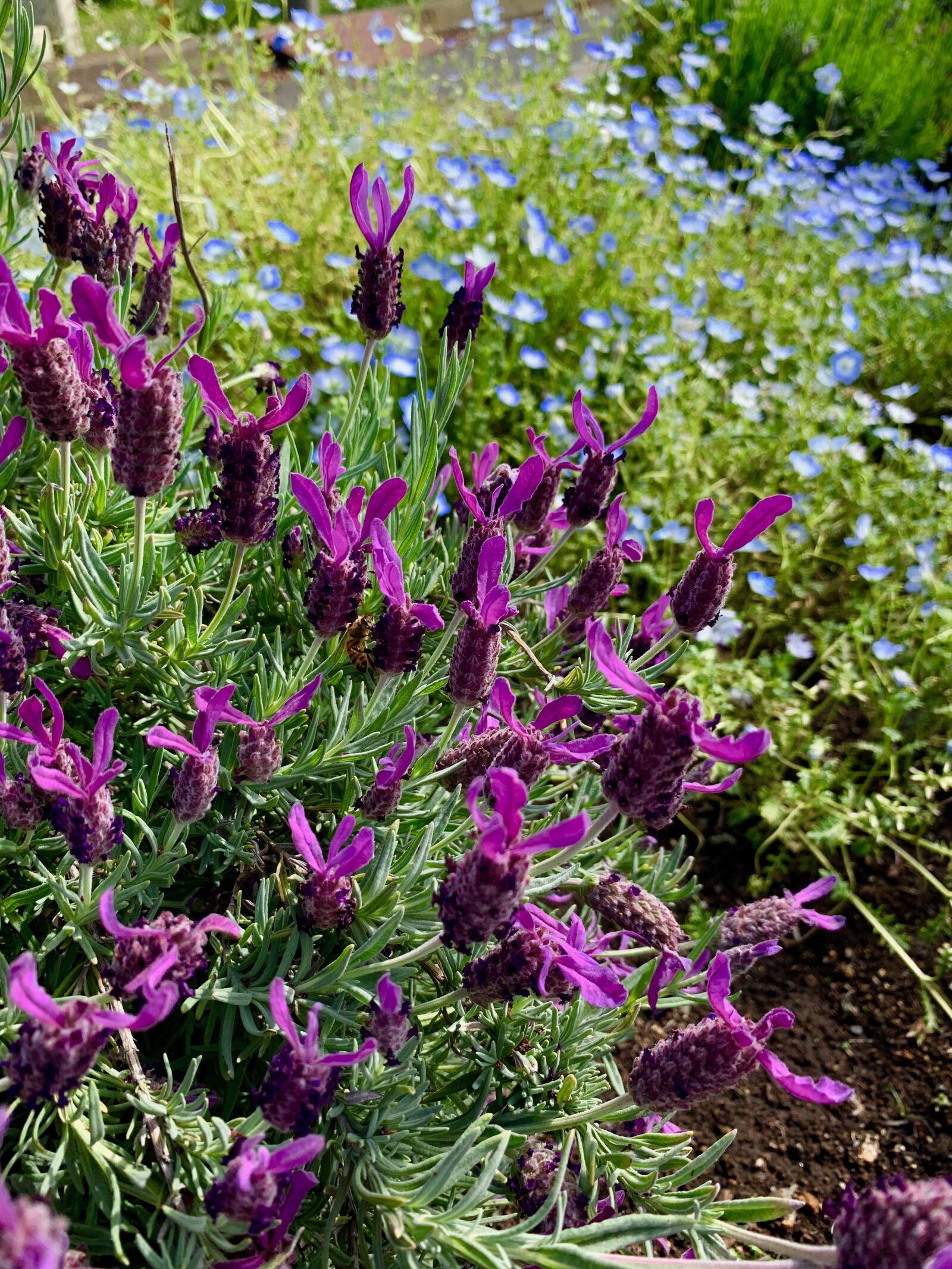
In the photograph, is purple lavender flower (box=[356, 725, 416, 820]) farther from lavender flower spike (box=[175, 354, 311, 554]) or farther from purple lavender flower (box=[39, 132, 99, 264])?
purple lavender flower (box=[39, 132, 99, 264])

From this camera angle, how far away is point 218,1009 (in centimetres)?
115

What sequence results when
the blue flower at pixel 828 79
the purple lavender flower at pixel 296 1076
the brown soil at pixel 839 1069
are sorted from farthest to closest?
1. the blue flower at pixel 828 79
2. the brown soil at pixel 839 1069
3. the purple lavender flower at pixel 296 1076

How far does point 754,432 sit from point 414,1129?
2.15 m

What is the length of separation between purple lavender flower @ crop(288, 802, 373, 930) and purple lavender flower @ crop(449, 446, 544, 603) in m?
0.28

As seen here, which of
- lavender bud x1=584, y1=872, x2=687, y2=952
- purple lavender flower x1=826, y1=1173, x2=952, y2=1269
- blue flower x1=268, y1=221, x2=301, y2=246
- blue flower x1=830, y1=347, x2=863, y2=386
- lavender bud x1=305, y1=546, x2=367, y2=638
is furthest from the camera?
blue flower x1=830, y1=347, x2=863, y2=386

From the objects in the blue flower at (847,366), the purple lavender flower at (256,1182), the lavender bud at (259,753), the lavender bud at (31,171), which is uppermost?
the lavender bud at (31,171)

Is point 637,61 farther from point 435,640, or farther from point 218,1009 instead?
point 218,1009

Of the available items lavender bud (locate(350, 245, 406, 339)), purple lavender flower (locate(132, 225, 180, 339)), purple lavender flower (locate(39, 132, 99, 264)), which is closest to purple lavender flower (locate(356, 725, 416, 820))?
lavender bud (locate(350, 245, 406, 339))

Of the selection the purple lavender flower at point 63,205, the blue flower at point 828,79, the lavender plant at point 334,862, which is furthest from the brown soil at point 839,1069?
the blue flower at point 828,79

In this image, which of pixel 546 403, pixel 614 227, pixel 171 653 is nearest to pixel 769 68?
pixel 614 227

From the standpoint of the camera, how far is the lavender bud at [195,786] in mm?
961

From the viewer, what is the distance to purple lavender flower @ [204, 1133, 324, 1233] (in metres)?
0.77

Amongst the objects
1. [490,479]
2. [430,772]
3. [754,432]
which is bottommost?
[754,432]

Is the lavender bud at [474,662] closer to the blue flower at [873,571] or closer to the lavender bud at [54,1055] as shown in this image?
Result: the lavender bud at [54,1055]
